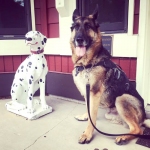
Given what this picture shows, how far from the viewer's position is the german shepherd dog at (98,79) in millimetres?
1875

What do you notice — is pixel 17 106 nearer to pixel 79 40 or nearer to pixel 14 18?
pixel 79 40

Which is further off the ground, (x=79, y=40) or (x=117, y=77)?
(x=79, y=40)

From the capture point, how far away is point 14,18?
321 centimetres

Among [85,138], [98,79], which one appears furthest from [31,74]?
[85,138]

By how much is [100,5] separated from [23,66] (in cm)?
157

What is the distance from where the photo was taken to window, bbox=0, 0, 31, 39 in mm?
3139

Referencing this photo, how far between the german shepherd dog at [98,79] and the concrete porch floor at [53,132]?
0.36 ft

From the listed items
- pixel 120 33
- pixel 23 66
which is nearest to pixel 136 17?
pixel 120 33

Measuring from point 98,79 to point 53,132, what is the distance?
0.87 meters

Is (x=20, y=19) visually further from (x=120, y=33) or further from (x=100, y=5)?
(x=120, y=33)

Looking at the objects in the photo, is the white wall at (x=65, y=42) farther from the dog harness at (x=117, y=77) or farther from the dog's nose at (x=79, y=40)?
the dog's nose at (x=79, y=40)

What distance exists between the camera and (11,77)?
331 cm

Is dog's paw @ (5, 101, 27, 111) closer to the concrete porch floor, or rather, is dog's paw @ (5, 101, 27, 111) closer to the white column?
the concrete porch floor

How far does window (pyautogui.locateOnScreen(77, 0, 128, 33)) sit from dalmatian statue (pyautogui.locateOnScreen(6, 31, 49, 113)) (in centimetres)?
96
